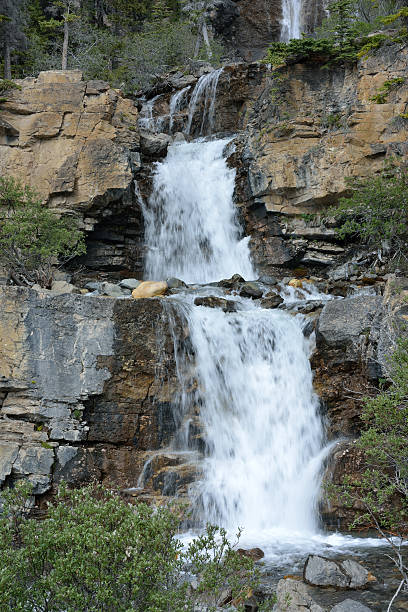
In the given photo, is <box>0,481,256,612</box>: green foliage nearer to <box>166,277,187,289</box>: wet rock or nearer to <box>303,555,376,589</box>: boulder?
<box>303,555,376,589</box>: boulder

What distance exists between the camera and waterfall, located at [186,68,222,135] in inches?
901

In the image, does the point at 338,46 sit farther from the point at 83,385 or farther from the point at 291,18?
the point at 291,18

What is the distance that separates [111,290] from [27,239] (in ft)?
9.14

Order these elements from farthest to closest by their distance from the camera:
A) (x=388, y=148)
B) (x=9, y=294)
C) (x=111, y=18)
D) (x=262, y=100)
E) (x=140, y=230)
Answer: (x=111, y=18), (x=262, y=100), (x=140, y=230), (x=388, y=148), (x=9, y=294)

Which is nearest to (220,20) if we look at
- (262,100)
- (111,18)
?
(111,18)

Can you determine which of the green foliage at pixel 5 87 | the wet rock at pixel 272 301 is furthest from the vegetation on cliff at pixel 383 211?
the green foliage at pixel 5 87

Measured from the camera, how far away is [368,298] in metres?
11.8

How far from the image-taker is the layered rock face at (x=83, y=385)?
36.1 feet

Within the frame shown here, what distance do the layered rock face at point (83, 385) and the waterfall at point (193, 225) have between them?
6501 millimetres

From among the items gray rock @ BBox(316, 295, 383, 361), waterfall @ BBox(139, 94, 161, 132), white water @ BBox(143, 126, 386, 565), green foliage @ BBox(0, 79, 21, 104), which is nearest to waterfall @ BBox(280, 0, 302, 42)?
waterfall @ BBox(139, 94, 161, 132)

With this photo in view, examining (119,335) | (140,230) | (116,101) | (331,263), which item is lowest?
(119,335)

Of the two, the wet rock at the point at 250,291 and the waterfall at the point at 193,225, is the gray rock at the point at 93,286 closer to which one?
the waterfall at the point at 193,225

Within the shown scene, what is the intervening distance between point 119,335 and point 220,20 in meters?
29.4

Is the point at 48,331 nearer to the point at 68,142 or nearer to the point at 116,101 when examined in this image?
the point at 68,142
